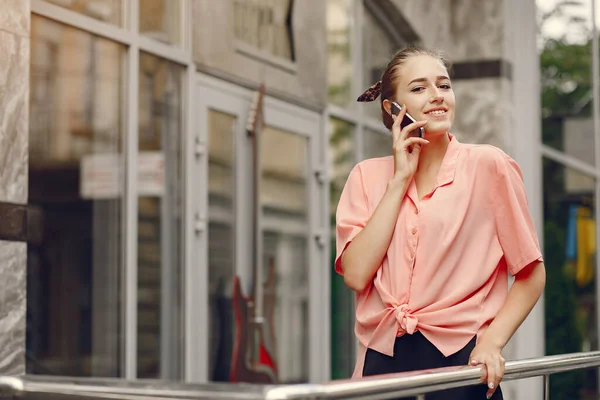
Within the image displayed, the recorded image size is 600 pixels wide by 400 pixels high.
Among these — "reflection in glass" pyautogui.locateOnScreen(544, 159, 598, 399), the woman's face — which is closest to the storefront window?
"reflection in glass" pyautogui.locateOnScreen(544, 159, 598, 399)

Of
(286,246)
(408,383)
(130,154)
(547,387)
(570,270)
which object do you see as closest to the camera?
(408,383)

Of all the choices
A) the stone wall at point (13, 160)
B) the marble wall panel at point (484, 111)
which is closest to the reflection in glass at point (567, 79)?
the marble wall panel at point (484, 111)

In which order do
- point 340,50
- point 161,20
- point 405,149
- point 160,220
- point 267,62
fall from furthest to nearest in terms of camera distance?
1. point 340,50
2. point 267,62
3. point 160,220
4. point 161,20
5. point 405,149

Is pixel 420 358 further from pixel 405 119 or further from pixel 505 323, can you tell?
pixel 405 119

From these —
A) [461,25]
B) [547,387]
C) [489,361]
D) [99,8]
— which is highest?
[461,25]

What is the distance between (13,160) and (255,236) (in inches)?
128

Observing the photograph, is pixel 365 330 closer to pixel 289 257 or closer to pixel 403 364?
pixel 403 364

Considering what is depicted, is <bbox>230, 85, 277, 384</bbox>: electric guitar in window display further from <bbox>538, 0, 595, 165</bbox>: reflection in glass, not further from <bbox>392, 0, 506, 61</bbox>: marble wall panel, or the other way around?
<bbox>538, 0, 595, 165</bbox>: reflection in glass

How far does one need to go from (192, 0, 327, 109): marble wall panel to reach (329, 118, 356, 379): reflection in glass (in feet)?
1.88

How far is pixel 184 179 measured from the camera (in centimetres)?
655

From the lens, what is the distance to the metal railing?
6.17ft

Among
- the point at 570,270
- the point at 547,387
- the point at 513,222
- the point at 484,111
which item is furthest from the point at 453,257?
the point at 570,270

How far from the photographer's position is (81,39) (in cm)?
583

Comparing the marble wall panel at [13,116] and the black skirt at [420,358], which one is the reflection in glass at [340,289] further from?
the black skirt at [420,358]
